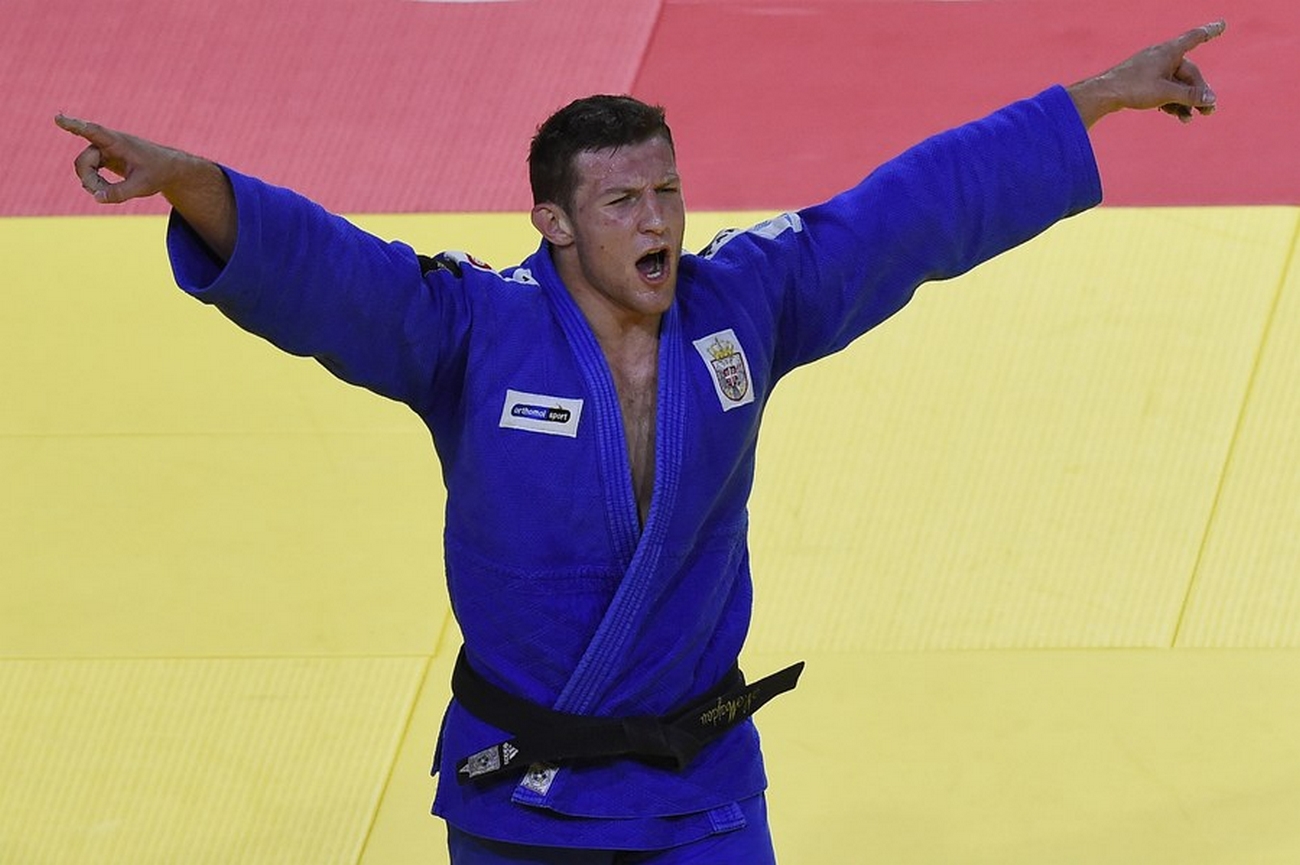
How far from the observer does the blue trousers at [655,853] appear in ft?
11.0

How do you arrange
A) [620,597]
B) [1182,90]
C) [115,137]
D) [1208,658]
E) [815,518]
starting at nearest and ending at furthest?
[115,137] → [620,597] → [1182,90] → [1208,658] → [815,518]

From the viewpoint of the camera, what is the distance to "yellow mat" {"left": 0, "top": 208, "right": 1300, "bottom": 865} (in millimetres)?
4664

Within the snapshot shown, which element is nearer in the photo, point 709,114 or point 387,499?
point 387,499

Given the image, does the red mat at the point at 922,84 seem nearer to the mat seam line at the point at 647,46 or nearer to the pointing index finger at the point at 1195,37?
the mat seam line at the point at 647,46

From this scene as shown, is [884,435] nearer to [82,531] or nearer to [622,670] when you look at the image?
[82,531]

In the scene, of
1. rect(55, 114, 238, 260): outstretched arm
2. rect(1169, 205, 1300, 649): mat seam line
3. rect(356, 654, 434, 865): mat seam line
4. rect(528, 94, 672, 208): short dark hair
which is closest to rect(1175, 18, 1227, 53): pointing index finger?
rect(528, 94, 672, 208): short dark hair

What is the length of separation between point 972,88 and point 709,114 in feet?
2.92

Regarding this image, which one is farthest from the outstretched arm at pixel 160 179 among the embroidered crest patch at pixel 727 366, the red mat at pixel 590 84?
the red mat at pixel 590 84

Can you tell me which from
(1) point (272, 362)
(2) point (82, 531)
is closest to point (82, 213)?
(1) point (272, 362)

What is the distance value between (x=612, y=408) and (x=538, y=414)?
0.37 feet

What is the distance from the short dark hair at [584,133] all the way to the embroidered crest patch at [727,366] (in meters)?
0.30

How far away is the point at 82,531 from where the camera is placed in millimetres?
5688

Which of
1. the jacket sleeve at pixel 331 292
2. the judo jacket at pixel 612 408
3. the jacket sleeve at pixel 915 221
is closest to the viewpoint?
the jacket sleeve at pixel 331 292

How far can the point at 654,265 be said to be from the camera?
3250 mm
